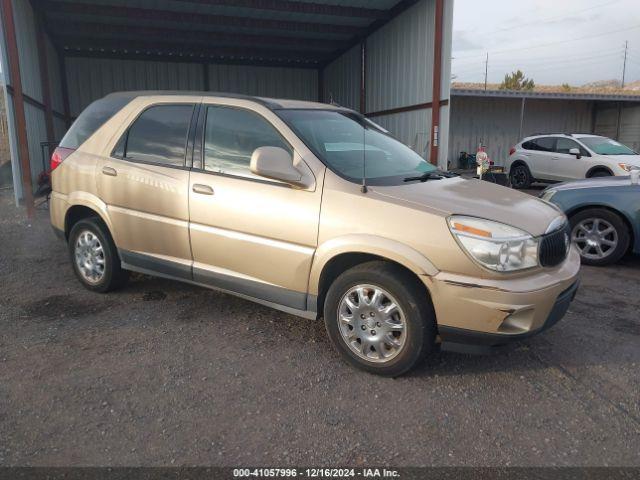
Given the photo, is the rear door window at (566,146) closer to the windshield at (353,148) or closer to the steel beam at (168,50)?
the steel beam at (168,50)

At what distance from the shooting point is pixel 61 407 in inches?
115

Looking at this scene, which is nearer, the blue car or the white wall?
the blue car

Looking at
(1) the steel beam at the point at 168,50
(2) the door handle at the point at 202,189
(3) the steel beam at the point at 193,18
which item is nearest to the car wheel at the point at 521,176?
(3) the steel beam at the point at 193,18

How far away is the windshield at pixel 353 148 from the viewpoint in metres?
3.60

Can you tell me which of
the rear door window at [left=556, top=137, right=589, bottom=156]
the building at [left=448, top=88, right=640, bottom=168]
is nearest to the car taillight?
the rear door window at [left=556, top=137, right=589, bottom=156]

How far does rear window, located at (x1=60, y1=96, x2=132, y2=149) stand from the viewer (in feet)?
15.4

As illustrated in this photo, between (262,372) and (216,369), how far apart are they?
1.01 feet

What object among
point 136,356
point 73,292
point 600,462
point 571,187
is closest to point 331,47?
point 571,187

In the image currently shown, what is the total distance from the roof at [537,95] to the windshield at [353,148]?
15.8 metres

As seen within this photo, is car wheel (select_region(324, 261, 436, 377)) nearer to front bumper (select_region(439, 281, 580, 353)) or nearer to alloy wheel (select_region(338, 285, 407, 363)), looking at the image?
alloy wheel (select_region(338, 285, 407, 363))

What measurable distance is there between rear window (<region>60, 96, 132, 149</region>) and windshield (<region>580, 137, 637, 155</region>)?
11553mm

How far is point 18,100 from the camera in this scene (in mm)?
8758

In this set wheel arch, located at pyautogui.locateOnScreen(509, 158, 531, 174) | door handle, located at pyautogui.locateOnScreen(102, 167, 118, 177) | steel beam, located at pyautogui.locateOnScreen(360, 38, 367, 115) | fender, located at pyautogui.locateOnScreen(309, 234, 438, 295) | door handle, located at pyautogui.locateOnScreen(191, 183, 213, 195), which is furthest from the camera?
steel beam, located at pyautogui.locateOnScreen(360, 38, 367, 115)

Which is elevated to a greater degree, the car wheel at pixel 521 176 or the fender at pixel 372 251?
the fender at pixel 372 251
